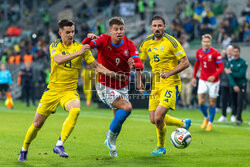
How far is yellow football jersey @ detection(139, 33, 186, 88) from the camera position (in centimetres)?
979

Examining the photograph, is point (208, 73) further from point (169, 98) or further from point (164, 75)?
point (164, 75)

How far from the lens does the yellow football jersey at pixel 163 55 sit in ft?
32.1

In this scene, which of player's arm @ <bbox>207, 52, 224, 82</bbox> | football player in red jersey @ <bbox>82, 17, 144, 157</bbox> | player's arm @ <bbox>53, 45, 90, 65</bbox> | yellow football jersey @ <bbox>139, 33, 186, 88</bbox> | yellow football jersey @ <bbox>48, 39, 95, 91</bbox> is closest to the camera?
player's arm @ <bbox>53, 45, 90, 65</bbox>

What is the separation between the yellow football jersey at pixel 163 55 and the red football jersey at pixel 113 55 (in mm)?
740

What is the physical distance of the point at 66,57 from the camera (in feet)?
27.5

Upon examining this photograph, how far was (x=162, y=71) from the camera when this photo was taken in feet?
32.5

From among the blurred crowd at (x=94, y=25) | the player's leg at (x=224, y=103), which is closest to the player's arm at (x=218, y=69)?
the player's leg at (x=224, y=103)

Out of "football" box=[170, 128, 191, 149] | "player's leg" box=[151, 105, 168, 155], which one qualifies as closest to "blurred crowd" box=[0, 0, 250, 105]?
"player's leg" box=[151, 105, 168, 155]

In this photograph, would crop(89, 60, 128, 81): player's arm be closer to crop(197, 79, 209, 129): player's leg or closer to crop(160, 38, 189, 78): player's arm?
crop(160, 38, 189, 78): player's arm

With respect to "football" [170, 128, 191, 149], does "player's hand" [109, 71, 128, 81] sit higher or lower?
higher

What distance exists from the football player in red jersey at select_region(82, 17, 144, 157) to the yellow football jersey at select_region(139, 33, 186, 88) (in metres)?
0.73

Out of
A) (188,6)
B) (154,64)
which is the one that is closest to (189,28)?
(188,6)

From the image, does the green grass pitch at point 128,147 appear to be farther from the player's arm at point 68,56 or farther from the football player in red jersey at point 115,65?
the player's arm at point 68,56

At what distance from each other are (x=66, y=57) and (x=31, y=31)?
29105mm
